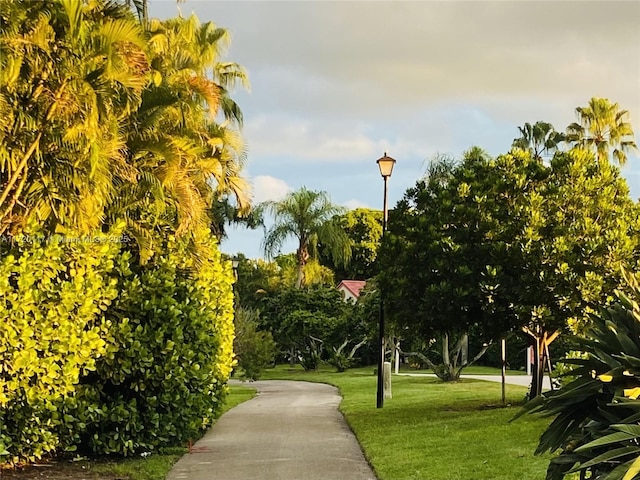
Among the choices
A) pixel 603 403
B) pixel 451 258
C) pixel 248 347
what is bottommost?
pixel 603 403

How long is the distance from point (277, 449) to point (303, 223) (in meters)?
34.2

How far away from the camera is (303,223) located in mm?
46250

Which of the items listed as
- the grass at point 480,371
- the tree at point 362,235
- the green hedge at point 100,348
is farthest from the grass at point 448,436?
the tree at point 362,235

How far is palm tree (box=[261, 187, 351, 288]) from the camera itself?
151 ft

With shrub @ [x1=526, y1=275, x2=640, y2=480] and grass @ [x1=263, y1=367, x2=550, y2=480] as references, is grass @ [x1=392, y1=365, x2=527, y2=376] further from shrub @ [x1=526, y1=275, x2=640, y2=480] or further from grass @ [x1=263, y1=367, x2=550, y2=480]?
shrub @ [x1=526, y1=275, x2=640, y2=480]

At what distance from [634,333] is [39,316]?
6946mm

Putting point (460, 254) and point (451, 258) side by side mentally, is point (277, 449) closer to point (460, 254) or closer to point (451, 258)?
point (451, 258)

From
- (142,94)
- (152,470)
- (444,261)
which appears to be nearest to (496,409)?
(444,261)

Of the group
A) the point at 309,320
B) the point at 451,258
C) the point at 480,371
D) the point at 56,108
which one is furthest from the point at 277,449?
the point at 309,320

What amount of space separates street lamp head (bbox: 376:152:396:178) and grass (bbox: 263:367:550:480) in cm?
615

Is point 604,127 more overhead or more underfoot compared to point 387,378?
more overhead

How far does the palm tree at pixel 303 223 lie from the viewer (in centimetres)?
4588

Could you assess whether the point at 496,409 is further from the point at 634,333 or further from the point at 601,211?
the point at 634,333

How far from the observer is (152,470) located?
10180 millimetres
